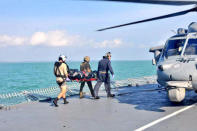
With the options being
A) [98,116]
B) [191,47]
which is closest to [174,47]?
[191,47]

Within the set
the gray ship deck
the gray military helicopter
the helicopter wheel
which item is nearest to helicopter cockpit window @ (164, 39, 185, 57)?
the gray military helicopter

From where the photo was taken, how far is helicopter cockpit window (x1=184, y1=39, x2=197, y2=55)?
8273 millimetres

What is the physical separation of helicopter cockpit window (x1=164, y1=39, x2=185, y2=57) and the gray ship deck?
1.76 metres

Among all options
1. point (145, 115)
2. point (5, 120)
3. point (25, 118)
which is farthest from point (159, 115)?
point (5, 120)

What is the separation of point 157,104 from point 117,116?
95.1 inches

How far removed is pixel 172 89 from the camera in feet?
25.3

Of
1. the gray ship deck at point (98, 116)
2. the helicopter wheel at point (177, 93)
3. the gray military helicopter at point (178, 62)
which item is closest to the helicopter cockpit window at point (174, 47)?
the gray military helicopter at point (178, 62)

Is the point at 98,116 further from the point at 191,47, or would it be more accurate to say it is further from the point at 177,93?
the point at 191,47

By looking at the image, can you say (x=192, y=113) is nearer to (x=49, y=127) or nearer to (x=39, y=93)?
(x=49, y=127)

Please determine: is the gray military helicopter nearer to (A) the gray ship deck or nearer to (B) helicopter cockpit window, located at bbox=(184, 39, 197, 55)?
(B) helicopter cockpit window, located at bbox=(184, 39, 197, 55)

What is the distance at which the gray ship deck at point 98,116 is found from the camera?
6152mm

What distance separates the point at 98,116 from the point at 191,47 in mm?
3818

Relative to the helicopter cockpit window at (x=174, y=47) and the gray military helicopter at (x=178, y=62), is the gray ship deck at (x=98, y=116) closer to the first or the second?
the gray military helicopter at (x=178, y=62)

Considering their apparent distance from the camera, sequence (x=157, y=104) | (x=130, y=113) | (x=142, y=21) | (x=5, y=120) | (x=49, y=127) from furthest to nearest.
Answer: (x=157, y=104)
(x=142, y=21)
(x=130, y=113)
(x=5, y=120)
(x=49, y=127)
